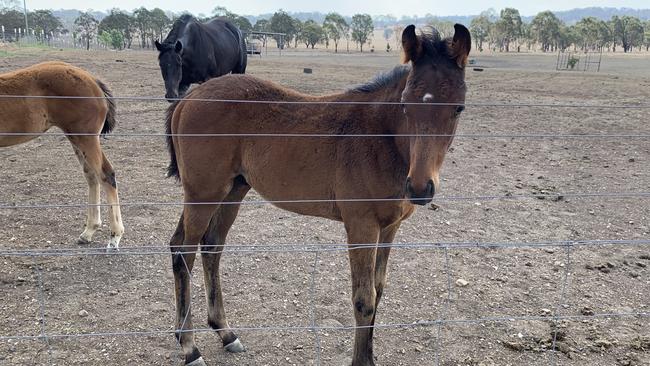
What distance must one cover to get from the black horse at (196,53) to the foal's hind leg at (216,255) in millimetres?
5872

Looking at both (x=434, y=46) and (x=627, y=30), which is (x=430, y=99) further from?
(x=627, y=30)

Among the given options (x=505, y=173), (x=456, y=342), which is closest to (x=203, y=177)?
(x=456, y=342)

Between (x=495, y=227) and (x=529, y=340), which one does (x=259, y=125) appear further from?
(x=495, y=227)

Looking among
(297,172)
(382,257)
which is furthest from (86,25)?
(382,257)

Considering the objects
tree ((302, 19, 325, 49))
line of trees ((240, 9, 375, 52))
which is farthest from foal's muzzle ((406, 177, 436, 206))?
tree ((302, 19, 325, 49))

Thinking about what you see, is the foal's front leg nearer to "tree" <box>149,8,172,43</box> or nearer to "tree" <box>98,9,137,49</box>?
"tree" <box>149,8,172,43</box>

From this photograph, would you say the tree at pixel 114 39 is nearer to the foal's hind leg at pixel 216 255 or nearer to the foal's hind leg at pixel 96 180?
the foal's hind leg at pixel 96 180

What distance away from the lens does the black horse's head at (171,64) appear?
9000 mm

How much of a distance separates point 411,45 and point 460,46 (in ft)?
0.88

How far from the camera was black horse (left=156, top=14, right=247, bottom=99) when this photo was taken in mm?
9055

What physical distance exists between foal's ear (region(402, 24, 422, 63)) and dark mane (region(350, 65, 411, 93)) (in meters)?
0.33

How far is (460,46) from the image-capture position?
265cm

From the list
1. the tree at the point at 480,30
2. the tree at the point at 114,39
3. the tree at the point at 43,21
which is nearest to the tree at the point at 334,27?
the tree at the point at 480,30

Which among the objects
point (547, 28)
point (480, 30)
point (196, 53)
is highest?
point (480, 30)
